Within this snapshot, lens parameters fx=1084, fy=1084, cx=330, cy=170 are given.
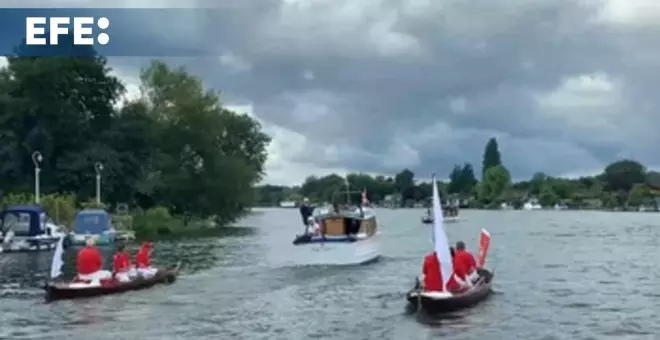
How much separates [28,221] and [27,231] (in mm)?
736

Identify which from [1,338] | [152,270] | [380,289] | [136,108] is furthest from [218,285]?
[136,108]

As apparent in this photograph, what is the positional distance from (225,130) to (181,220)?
15.6m

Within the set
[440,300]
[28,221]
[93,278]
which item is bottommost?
[440,300]

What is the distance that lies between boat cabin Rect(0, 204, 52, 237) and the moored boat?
74.1 feet

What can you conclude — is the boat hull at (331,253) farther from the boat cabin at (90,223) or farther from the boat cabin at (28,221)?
the boat cabin at (90,223)

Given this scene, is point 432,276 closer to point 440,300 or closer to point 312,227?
point 440,300

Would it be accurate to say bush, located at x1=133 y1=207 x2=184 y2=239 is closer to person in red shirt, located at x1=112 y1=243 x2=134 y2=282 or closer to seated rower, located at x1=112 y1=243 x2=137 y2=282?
→ seated rower, located at x1=112 y1=243 x2=137 y2=282

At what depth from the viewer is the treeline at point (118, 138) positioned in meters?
90.9

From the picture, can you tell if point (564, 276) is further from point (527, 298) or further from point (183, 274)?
point (183, 274)

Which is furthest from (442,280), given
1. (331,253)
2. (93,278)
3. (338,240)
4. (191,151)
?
(191,151)

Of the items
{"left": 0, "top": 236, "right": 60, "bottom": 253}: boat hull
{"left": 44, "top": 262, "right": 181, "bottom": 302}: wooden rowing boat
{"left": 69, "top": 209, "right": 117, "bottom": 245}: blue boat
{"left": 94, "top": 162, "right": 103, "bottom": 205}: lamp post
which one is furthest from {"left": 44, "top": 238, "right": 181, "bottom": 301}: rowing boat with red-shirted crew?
{"left": 94, "top": 162, "right": 103, "bottom": 205}: lamp post

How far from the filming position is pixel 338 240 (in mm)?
52438

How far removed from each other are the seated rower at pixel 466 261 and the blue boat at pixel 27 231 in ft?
120

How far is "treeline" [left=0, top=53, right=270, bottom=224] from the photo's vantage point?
298 feet
